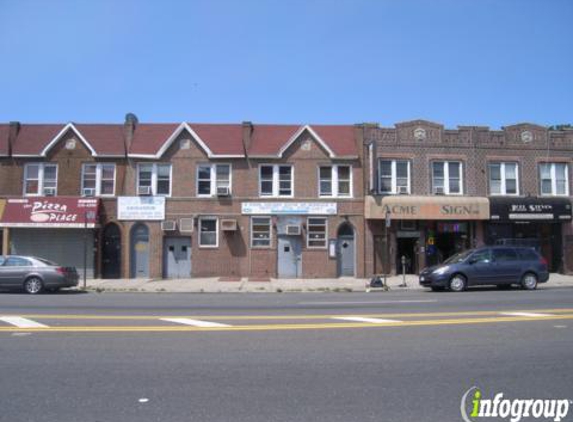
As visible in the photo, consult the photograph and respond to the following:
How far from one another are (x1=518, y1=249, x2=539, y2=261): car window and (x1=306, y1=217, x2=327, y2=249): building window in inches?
364

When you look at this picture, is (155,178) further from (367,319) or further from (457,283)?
(367,319)

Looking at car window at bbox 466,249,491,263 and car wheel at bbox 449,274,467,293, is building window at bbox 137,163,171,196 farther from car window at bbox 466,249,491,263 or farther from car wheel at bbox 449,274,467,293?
car window at bbox 466,249,491,263

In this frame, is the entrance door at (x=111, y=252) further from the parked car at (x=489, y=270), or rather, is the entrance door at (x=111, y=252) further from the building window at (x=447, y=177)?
the building window at (x=447, y=177)

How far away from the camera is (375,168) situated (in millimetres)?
23375

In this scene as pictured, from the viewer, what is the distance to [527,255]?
698 inches

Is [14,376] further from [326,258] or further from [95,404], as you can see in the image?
[326,258]

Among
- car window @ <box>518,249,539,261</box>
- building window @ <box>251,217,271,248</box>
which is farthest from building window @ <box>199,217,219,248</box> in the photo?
car window @ <box>518,249,539,261</box>

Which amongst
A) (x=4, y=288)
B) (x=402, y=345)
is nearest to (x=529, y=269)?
(x=402, y=345)

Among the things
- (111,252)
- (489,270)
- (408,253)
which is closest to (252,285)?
(111,252)

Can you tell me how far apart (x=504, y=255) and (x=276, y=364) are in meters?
Result: 14.1

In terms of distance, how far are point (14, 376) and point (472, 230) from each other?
22585 mm

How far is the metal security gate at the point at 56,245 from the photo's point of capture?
23.2m

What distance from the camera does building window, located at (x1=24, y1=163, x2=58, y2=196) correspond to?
23406 mm

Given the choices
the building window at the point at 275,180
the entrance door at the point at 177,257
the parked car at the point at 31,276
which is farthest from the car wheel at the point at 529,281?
the parked car at the point at 31,276
